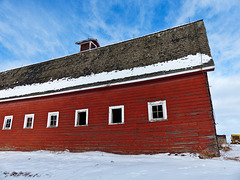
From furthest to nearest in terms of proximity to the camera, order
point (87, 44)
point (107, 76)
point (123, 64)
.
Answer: point (87, 44)
point (123, 64)
point (107, 76)

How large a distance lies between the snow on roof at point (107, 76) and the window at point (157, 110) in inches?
68.8

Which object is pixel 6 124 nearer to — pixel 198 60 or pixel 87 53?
pixel 87 53

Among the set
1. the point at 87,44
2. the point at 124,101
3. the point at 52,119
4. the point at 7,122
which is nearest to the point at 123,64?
the point at 124,101

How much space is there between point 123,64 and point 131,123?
3899 millimetres

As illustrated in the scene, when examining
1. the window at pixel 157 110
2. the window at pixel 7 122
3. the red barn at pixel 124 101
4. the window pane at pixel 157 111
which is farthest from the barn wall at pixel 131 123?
the window at pixel 7 122

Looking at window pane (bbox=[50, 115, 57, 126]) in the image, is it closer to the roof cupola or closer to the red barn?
the red barn

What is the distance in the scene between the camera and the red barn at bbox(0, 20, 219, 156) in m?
9.20

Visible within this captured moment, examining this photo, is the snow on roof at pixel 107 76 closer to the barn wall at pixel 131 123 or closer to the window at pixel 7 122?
the barn wall at pixel 131 123

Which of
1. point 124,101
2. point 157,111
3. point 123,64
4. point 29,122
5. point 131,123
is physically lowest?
point 131,123

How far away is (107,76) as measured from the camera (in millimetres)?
11734

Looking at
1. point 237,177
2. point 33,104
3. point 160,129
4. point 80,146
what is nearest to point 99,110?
point 80,146

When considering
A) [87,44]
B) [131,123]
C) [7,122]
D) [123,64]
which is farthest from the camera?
[87,44]

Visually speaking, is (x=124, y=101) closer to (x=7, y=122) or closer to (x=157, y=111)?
(x=157, y=111)

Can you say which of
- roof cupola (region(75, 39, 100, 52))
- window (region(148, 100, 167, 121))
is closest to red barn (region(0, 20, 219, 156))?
window (region(148, 100, 167, 121))
